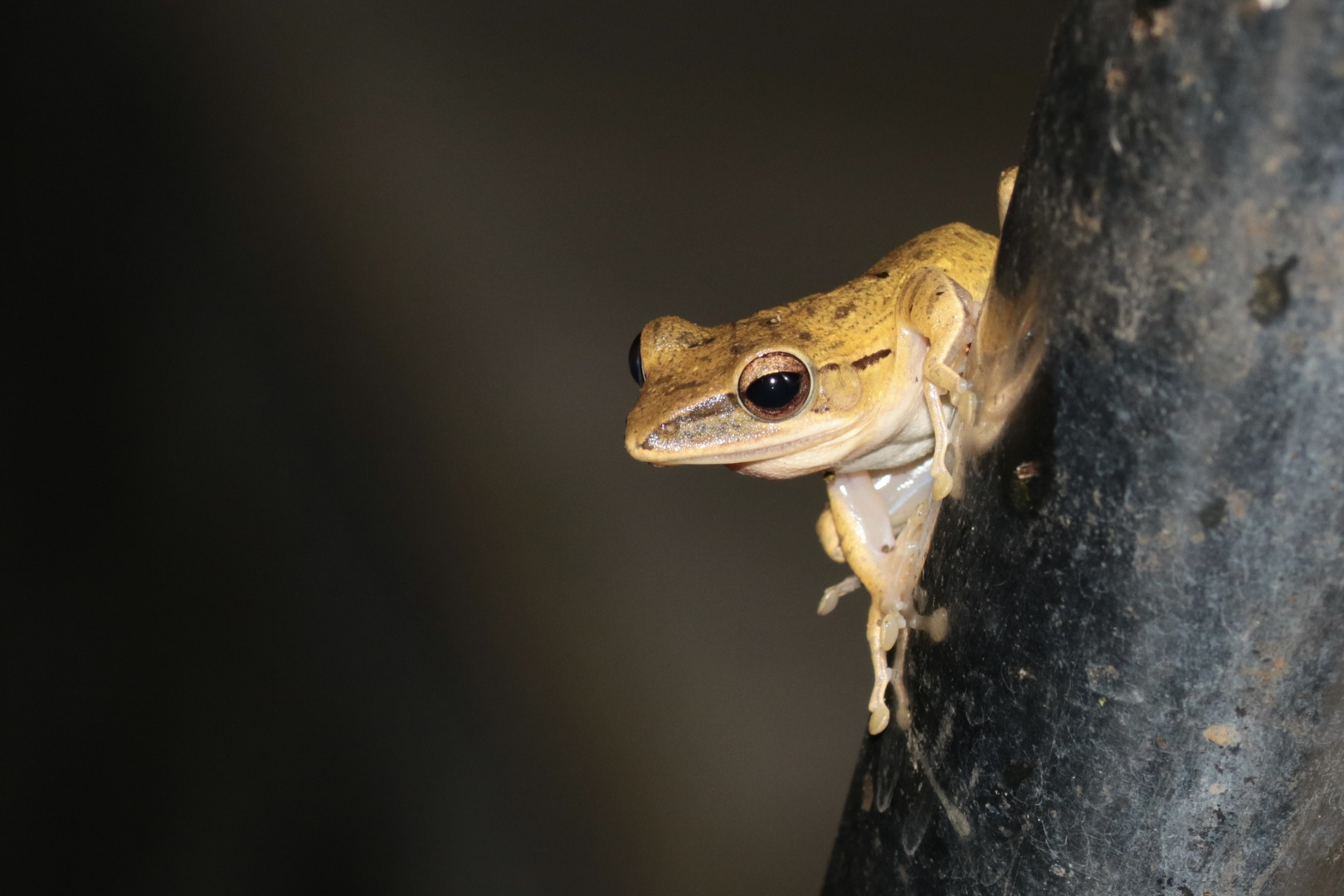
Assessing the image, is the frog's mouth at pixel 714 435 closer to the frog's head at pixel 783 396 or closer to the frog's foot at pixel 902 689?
the frog's head at pixel 783 396

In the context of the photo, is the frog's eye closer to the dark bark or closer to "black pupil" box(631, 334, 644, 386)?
"black pupil" box(631, 334, 644, 386)

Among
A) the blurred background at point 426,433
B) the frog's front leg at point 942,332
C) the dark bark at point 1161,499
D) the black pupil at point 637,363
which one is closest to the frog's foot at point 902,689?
the dark bark at point 1161,499

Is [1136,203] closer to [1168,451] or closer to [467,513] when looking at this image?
[1168,451]

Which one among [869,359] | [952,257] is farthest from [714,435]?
[952,257]

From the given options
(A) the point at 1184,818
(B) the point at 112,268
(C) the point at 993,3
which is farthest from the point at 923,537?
(C) the point at 993,3

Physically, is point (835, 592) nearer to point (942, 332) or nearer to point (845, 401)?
point (845, 401)
